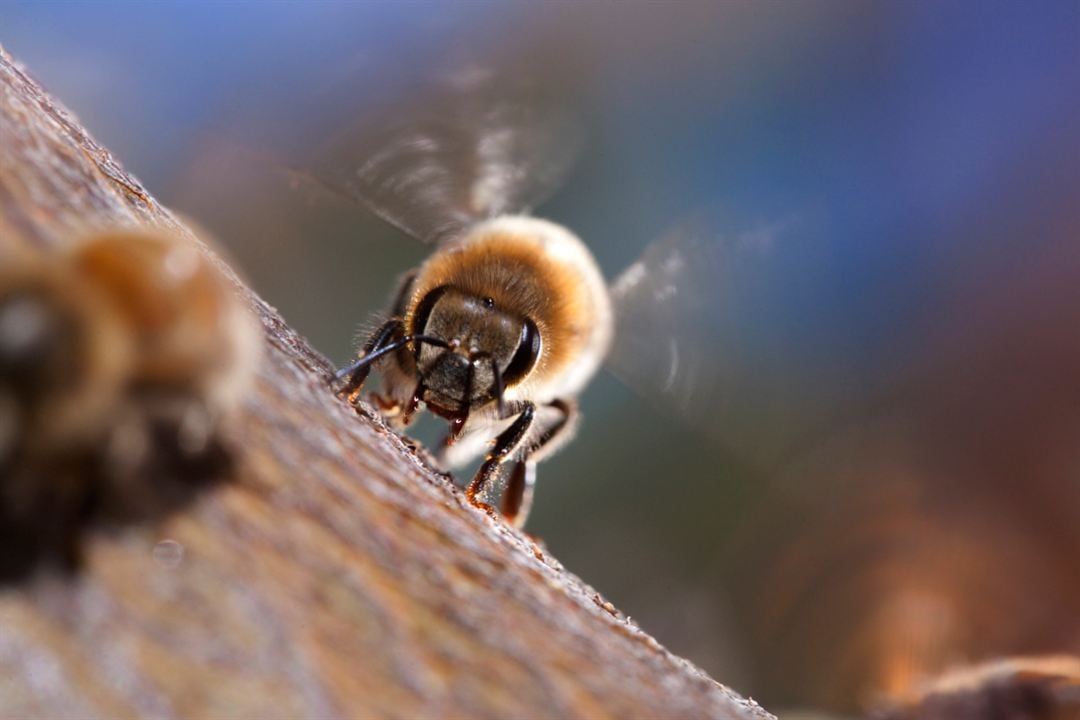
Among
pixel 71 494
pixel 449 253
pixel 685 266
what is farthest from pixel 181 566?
pixel 685 266

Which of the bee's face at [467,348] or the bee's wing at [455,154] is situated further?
the bee's wing at [455,154]

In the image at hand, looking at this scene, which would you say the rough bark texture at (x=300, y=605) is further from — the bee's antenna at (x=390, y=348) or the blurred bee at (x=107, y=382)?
the bee's antenna at (x=390, y=348)

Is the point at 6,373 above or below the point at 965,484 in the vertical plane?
below

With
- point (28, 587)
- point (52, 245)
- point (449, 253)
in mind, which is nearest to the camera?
point (28, 587)

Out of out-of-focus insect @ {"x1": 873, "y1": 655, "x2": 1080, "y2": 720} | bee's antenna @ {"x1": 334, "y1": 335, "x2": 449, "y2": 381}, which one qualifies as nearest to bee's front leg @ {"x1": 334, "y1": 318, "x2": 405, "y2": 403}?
bee's antenna @ {"x1": 334, "y1": 335, "x2": 449, "y2": 381}

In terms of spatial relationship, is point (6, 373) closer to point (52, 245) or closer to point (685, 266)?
point (52, 245)

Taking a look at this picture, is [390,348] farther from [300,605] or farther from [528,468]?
[300,605]

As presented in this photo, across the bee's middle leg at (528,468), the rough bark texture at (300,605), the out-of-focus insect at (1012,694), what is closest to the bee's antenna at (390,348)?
the bee's middle leg at (528,468)
